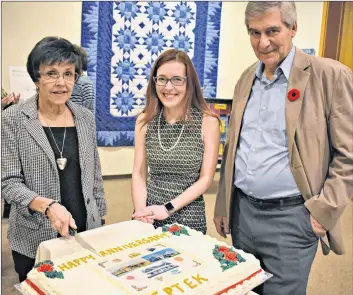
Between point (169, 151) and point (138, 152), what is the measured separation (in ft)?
0.50

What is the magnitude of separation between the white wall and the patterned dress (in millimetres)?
2953

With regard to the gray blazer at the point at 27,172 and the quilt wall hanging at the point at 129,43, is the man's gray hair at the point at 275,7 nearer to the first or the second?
the gray blazer at the point at 27,172

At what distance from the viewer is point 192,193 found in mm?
1465

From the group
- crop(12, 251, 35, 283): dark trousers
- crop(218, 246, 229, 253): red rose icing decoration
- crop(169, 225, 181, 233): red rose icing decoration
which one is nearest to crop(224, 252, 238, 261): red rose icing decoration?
crop(218, 246, 229, 253): red rose icing decoration

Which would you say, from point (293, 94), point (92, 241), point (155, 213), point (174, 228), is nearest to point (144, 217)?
point (155, 213)

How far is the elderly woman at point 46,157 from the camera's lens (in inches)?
48.6

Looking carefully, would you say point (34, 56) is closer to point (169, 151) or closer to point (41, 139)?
point (41, 139)

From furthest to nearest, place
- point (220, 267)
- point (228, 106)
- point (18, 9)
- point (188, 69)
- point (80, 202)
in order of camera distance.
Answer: point (228, 106) → point (18, 9) → point (188, 69) → point (80, 202) → point (220, 267)

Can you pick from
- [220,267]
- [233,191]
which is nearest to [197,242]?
[220,267]

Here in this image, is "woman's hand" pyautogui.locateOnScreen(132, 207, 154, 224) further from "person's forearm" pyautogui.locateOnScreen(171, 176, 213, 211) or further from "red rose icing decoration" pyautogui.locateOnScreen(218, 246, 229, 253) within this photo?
"red rose icing decoration" pyautogui.locateOnScreen(218, 246, 229, 253)

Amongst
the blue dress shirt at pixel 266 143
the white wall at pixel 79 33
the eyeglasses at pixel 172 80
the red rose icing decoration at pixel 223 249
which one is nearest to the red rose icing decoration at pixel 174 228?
the red rose icing decoration at pixel 223 249

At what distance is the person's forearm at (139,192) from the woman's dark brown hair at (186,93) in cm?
24

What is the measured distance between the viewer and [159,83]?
1.46 meters

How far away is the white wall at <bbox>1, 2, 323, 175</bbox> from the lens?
390 cm
